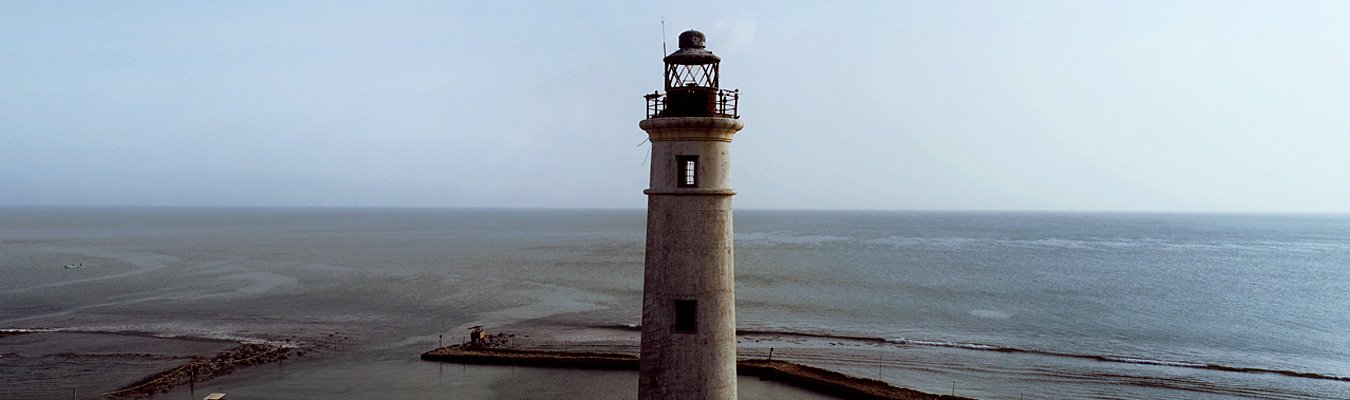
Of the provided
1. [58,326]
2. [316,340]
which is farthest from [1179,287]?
[58,326]

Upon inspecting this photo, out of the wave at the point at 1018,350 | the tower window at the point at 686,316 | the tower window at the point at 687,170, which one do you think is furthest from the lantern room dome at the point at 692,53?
the wave at the point at 1018,350

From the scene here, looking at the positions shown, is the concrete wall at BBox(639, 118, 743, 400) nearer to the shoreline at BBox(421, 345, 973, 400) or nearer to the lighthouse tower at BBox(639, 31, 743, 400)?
the lighthouse tower at BBox(639, 31, 743, 400)

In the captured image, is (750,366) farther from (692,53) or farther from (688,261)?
(692,53)

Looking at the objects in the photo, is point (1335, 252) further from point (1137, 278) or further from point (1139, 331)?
point (1139, 331)

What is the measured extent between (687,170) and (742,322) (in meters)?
35.5

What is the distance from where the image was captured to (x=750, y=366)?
31688mm

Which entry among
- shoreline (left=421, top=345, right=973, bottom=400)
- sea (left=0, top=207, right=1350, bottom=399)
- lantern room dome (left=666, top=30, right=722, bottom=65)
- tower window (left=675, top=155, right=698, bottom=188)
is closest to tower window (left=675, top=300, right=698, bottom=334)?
tower window (left=675, top=155, right=698, bottom=188)

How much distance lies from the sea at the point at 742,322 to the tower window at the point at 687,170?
769 inches

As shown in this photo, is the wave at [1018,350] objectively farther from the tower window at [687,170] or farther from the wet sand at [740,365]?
the tower window at [687,170]

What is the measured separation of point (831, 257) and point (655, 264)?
88.4 m

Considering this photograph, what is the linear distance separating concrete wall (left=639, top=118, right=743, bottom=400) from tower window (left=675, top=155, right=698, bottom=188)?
0.20 feet

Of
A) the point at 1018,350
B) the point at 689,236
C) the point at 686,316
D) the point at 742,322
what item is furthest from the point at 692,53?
the point at 742,322

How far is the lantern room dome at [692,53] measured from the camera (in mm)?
10891

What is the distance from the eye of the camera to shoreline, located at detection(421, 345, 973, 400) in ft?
94.6
